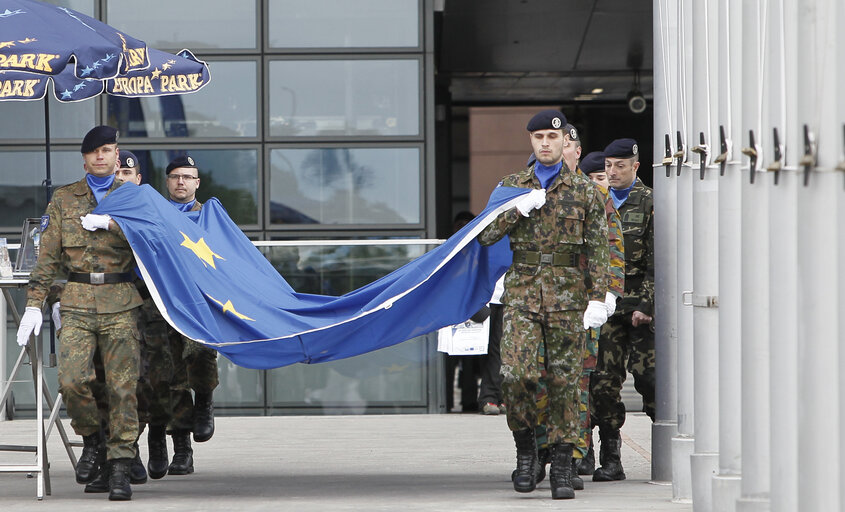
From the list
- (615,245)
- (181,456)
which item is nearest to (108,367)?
(181,456)

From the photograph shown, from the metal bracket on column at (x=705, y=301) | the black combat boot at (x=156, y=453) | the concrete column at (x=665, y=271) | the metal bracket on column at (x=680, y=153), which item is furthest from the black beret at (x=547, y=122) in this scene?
the black combat boot at (x=156, y=453)

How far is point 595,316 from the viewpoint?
7477mm

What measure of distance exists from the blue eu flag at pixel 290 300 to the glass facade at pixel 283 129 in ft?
16.0

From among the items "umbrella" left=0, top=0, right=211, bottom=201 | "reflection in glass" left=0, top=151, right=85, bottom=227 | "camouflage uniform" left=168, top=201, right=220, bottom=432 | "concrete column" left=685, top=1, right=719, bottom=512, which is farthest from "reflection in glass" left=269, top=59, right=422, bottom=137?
"concrete column" left=685, top=1, right=719, bottom=512

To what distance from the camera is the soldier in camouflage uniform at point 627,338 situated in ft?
28.3

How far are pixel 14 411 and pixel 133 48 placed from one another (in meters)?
6.01

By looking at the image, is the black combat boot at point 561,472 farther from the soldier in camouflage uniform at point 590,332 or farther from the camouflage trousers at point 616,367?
the camouflage trousers at point 616,367

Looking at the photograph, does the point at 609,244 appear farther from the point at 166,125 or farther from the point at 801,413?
the point at 166,125

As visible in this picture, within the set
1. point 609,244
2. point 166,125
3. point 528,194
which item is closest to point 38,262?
point 528,194

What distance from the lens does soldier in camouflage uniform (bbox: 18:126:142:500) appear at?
299 inches

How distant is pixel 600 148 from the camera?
22.8 meters

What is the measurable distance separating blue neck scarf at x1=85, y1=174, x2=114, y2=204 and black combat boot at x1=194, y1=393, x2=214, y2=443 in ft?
6.07

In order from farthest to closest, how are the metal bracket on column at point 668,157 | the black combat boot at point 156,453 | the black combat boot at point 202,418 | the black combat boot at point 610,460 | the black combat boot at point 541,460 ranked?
the black combat boot at point 202,418 < the black combat boot at point 156,453 < the black combat boot at point 610,460 < the metal bracket on column at point 668,157 < the black combat boot at point 541,460

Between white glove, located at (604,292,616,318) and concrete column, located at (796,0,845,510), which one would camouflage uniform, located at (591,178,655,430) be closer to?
white glove, located at (604,292,616,318)
